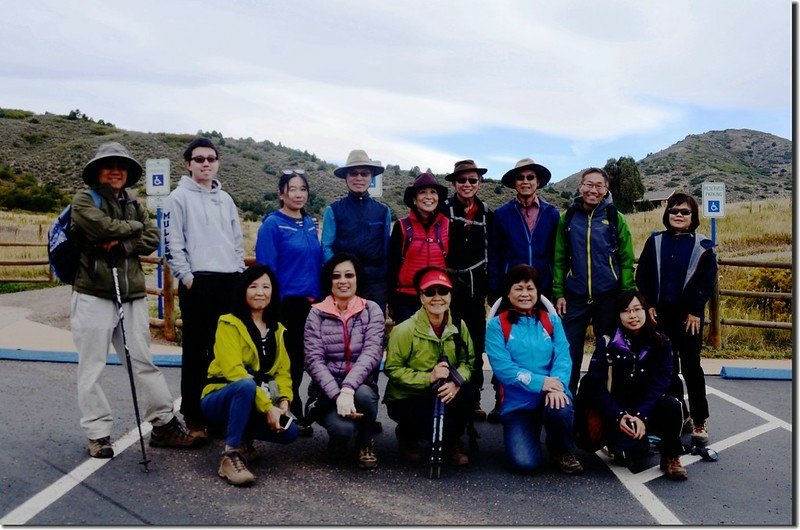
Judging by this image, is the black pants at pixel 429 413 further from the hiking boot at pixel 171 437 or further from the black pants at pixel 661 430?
the hiking boot at pixel 171 437

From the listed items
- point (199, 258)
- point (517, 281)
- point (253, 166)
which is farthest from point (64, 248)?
point (253, 166)

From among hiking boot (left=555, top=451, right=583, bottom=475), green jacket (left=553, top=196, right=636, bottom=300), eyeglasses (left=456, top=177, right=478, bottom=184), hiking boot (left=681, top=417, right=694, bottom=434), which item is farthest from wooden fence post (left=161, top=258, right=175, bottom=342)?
hiking boot (left=681, top=417, right=694, bottom=434)

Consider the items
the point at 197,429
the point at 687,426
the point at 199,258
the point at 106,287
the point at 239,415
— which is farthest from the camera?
the point at 687,426

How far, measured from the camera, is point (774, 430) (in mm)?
5441

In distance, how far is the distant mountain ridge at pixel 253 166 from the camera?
1847 inches

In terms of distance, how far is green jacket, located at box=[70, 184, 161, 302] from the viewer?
431cm

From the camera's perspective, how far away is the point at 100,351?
4.46m

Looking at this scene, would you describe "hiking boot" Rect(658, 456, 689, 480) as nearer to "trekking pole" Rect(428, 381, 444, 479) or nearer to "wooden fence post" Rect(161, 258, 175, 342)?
"trekking pole" Rect(428, 381, 444, 479)

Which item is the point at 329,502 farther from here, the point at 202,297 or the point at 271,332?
the point at 202,297

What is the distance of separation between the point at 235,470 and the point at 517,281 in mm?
2075

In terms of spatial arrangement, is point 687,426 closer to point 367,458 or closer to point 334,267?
point 367,458

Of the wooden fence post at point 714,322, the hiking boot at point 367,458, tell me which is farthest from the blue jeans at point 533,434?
the wooden fence post at point 714,322

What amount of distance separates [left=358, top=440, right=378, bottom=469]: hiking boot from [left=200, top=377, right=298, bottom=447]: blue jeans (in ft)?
1.44

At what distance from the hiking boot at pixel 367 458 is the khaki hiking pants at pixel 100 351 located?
4.42 ft
